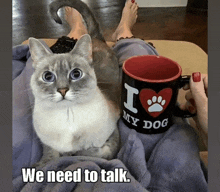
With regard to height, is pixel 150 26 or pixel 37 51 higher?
pixel 37 51

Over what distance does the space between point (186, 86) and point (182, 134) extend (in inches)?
3.7

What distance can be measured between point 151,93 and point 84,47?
13 centimetres

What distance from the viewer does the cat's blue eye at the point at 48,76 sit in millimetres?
319

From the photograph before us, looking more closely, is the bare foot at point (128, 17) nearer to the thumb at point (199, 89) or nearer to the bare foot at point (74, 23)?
the bare foot at point (74, 23)

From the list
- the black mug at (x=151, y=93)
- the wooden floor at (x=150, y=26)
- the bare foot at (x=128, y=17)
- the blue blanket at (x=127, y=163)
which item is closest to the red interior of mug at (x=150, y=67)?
the black mug at (x=151, y=93)

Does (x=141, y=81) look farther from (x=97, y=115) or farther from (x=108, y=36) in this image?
(x=108, y=36)

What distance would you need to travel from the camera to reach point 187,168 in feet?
1.22

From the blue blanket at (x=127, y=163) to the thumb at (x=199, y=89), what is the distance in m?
0.06

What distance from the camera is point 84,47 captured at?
0.35 m

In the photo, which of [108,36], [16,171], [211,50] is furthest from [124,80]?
[108,36]

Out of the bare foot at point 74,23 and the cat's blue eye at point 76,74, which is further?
the bare foot at point 74,23

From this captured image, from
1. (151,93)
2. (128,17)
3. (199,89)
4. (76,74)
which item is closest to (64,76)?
(76,74)

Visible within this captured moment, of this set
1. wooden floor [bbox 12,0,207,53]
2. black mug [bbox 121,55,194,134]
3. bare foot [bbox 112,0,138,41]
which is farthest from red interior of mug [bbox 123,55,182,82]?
bare foot [bbox 112,0,138,41]

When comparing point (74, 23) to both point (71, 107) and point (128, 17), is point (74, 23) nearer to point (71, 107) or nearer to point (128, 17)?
point (128, 17)
